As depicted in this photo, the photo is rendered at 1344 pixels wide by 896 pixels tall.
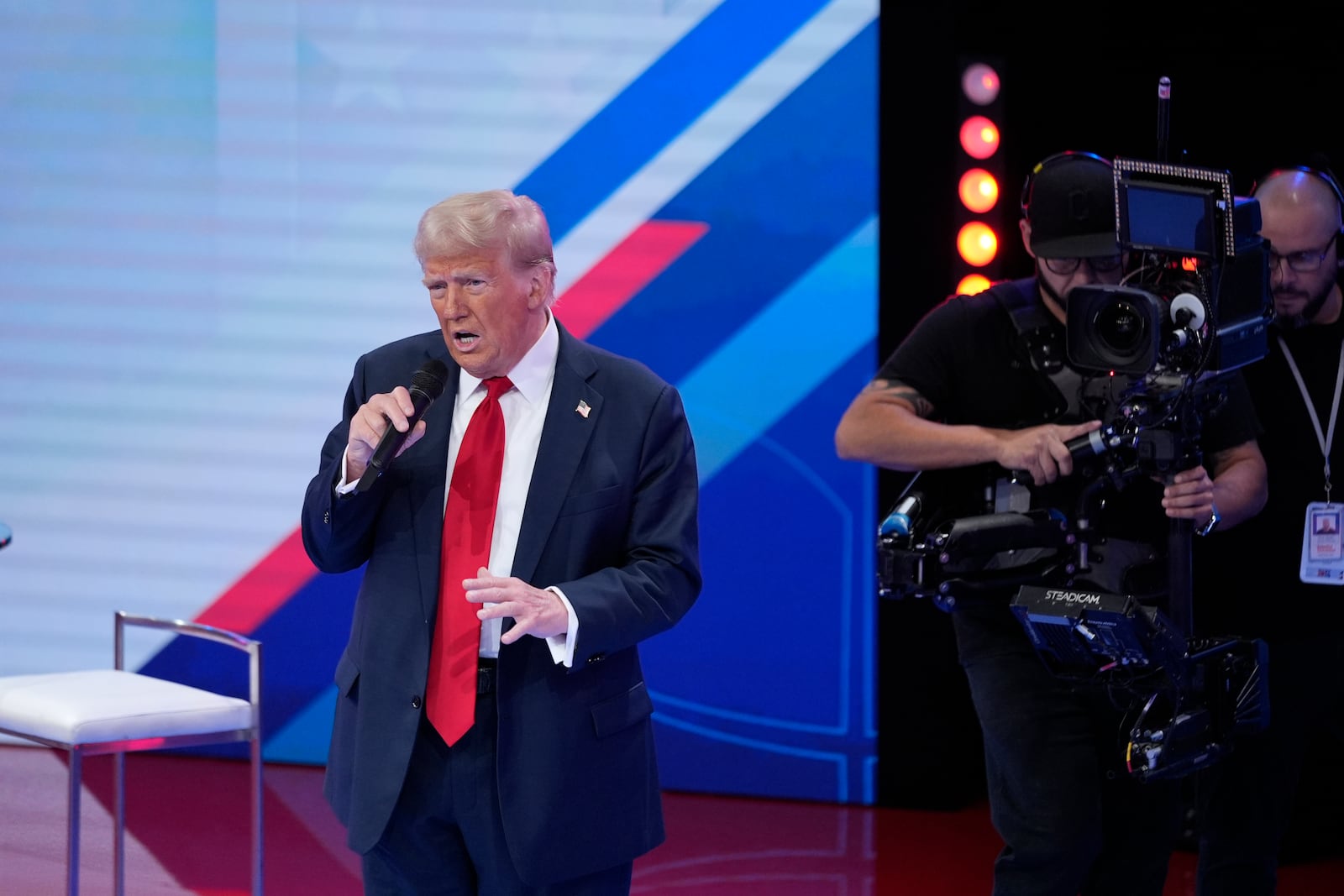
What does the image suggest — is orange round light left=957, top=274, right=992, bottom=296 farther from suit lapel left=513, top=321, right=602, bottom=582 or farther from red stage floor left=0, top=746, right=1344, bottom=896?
suit lapel left=513, top=321, right=602, bottom=582

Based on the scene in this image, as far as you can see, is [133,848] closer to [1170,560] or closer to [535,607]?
[535,607]

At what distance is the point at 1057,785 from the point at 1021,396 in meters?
0.74

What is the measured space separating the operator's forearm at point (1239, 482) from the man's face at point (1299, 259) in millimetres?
340

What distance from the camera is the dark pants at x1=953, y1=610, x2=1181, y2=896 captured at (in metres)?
2.77

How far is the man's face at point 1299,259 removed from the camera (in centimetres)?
312

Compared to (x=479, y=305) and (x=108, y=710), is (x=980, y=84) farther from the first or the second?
(x=108, y=710)

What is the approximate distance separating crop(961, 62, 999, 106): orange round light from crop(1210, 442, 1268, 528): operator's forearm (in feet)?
5.90

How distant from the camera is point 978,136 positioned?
457 cm

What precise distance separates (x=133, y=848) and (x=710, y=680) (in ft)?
5.72

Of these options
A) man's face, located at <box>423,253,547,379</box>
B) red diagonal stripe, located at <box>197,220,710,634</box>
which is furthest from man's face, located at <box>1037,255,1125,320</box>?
red diagonal stripe, located at <box>197,220,710,634</box>

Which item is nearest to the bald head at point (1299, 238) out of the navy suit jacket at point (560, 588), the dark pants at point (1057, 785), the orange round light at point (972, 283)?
the dark pants at point (1057, 785)

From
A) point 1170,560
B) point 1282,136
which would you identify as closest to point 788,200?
point 1282,136

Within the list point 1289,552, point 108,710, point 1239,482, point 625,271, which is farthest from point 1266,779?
point 625,271

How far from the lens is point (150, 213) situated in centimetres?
Answer: 509
